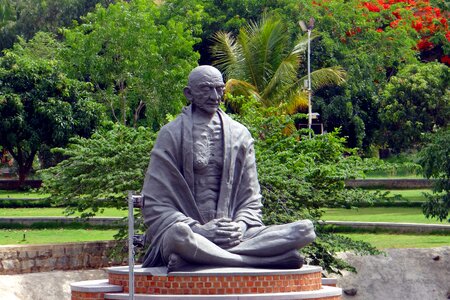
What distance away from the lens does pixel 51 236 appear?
32.8m

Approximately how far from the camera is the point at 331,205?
2820cm

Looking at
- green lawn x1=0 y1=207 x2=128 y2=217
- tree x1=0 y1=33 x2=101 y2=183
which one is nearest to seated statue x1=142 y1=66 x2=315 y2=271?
green lawn x1=0 y1=207 x2=128 y2=217

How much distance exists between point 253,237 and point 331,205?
8968 millimetres

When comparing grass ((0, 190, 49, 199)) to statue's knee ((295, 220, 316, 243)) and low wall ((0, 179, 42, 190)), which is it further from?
statue's knee ((295, 220, 316, 243))

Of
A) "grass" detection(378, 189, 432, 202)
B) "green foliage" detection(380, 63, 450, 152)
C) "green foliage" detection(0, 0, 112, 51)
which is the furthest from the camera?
"green foliage" detection(0, 0, 112, 51)

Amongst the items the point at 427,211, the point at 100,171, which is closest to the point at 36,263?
the point at 100,171

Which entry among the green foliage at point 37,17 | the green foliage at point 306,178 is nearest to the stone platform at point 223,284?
the green foliage at point 306,178

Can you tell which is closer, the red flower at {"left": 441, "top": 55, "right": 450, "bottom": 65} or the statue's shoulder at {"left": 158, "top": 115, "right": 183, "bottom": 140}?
the statue's shoulder at {"left": 158, "top": 115, "right": 183, "bottom": 140}

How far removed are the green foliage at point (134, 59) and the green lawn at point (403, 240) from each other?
1174 cm

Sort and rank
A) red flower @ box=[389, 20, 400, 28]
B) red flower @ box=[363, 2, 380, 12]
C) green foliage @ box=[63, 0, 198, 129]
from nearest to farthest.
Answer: green foliage @ box=[63, 0, 198, 129]
red flower @ box=[389, 20, 400, 28]
red flower @ box=[363, 2, 380, 12]

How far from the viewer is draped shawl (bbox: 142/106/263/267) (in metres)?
19.5

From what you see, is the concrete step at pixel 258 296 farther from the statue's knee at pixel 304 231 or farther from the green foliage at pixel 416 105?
the green foliage at pixel 416 105

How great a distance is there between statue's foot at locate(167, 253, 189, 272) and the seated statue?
1cm

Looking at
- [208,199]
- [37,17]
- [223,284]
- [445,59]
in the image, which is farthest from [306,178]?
[37,17]
